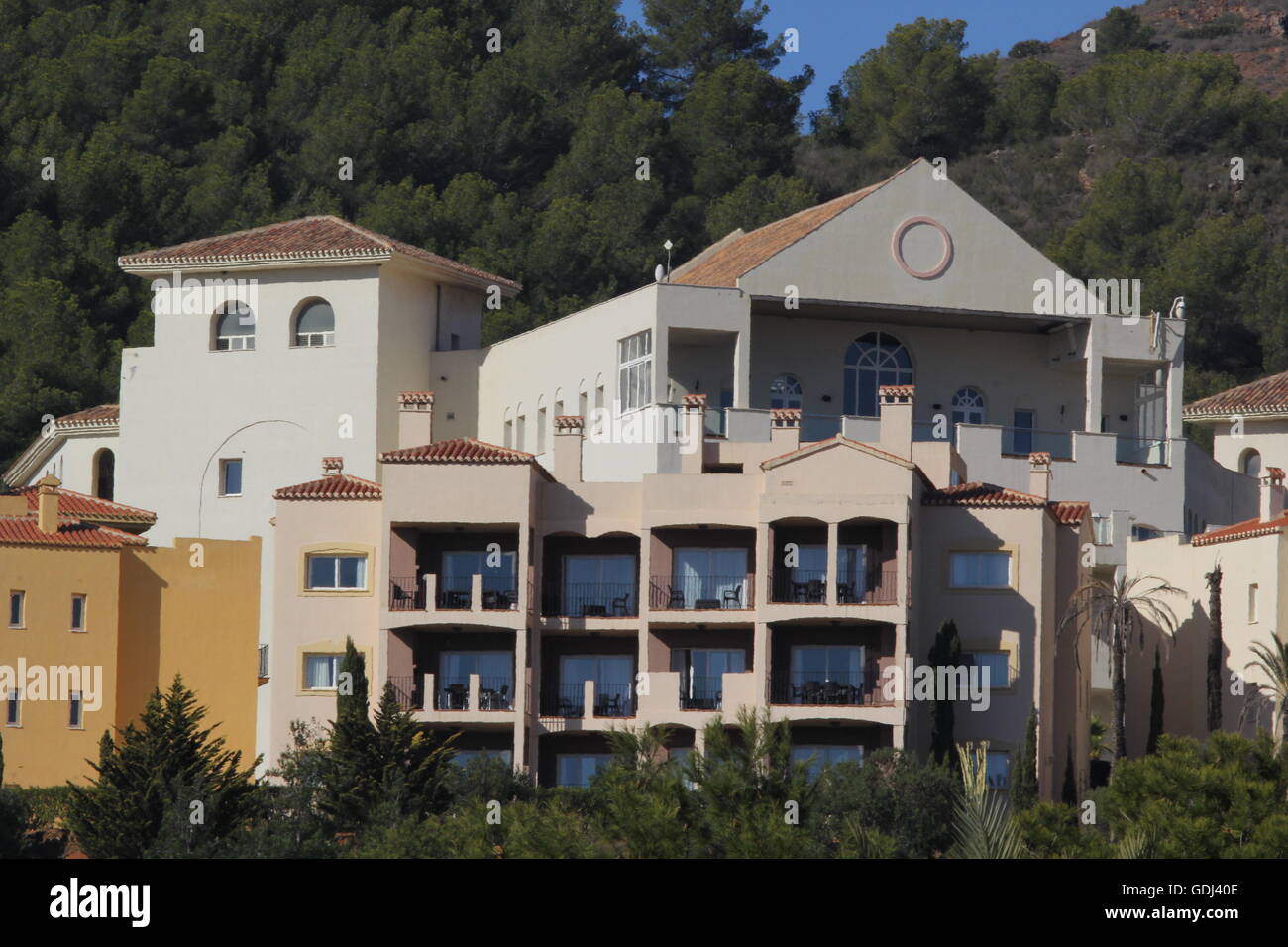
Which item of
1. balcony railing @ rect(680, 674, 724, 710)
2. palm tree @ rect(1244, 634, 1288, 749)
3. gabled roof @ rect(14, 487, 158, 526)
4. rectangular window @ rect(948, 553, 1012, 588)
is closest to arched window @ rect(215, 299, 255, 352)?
gabled roof @ rect(14, 487, 158, 526)

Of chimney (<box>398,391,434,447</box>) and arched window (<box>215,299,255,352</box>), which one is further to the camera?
arched window (<box>215,299,255,352</box>)

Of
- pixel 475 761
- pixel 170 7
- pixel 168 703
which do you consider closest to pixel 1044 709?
pixel 475 761

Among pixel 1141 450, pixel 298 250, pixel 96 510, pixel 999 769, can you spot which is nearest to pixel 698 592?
pixel 999 769

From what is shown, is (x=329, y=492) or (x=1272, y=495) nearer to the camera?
(x=329, y=492)

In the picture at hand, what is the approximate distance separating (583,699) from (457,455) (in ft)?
18.4

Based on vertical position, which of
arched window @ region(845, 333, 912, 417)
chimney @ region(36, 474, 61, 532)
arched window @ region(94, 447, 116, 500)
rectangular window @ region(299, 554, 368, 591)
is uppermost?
arched window @ region(845, 333, 912, 417)

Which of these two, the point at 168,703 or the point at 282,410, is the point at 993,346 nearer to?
the point at 282,410

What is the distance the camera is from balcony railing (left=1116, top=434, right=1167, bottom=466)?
5944cm

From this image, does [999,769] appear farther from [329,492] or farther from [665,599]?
[329,492]

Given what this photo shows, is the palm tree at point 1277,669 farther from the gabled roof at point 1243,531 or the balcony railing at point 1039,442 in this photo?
the balcony railing at point 1039,442

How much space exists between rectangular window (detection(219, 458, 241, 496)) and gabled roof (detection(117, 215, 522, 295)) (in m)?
5.17

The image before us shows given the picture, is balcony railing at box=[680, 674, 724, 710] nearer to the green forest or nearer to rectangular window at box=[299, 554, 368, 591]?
rectangular window at box=[299, 554, 368, 591]

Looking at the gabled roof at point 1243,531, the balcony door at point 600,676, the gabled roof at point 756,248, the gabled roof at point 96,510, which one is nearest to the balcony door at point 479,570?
the balcony door at point 600,676

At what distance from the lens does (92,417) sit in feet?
218
